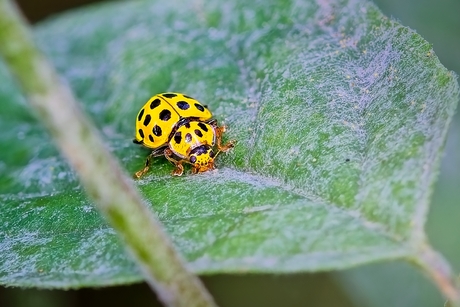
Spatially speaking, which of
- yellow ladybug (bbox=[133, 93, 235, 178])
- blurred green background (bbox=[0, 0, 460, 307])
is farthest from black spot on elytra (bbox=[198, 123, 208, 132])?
blurred green background (bbox=[0, 0, 460, 307])

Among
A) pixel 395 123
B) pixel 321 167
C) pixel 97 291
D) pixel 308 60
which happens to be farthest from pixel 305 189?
pixel 97 291

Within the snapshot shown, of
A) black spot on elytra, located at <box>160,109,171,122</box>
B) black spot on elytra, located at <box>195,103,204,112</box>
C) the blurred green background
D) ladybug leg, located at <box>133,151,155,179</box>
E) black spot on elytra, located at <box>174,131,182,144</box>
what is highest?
black spot on elytra, located at <box>195,103,204,112</box>

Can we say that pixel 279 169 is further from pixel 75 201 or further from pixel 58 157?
pixel 58 157

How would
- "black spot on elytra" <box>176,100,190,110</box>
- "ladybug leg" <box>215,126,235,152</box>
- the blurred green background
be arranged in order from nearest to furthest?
1. "ladybug leg" <box>215,126,235,152</box>
2. "black spot on elytra" <box>176,100,190,110</box>
3. the blurred green background

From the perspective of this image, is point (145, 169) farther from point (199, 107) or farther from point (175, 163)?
point (199, 107)

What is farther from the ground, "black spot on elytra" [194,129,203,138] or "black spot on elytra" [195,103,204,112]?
"black spot on elytra" [195,103,204,112]

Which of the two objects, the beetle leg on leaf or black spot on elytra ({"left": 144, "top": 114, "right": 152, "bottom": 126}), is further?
black spot on elytra ({"left": 144, "top": 114, "right": 152, "bottom": 126})

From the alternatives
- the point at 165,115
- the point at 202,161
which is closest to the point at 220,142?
the point at 202,161

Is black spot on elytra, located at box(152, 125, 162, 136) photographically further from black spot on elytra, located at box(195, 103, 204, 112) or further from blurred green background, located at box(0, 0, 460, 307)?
blurred green background, located at box(0, 0, 460, 307)
